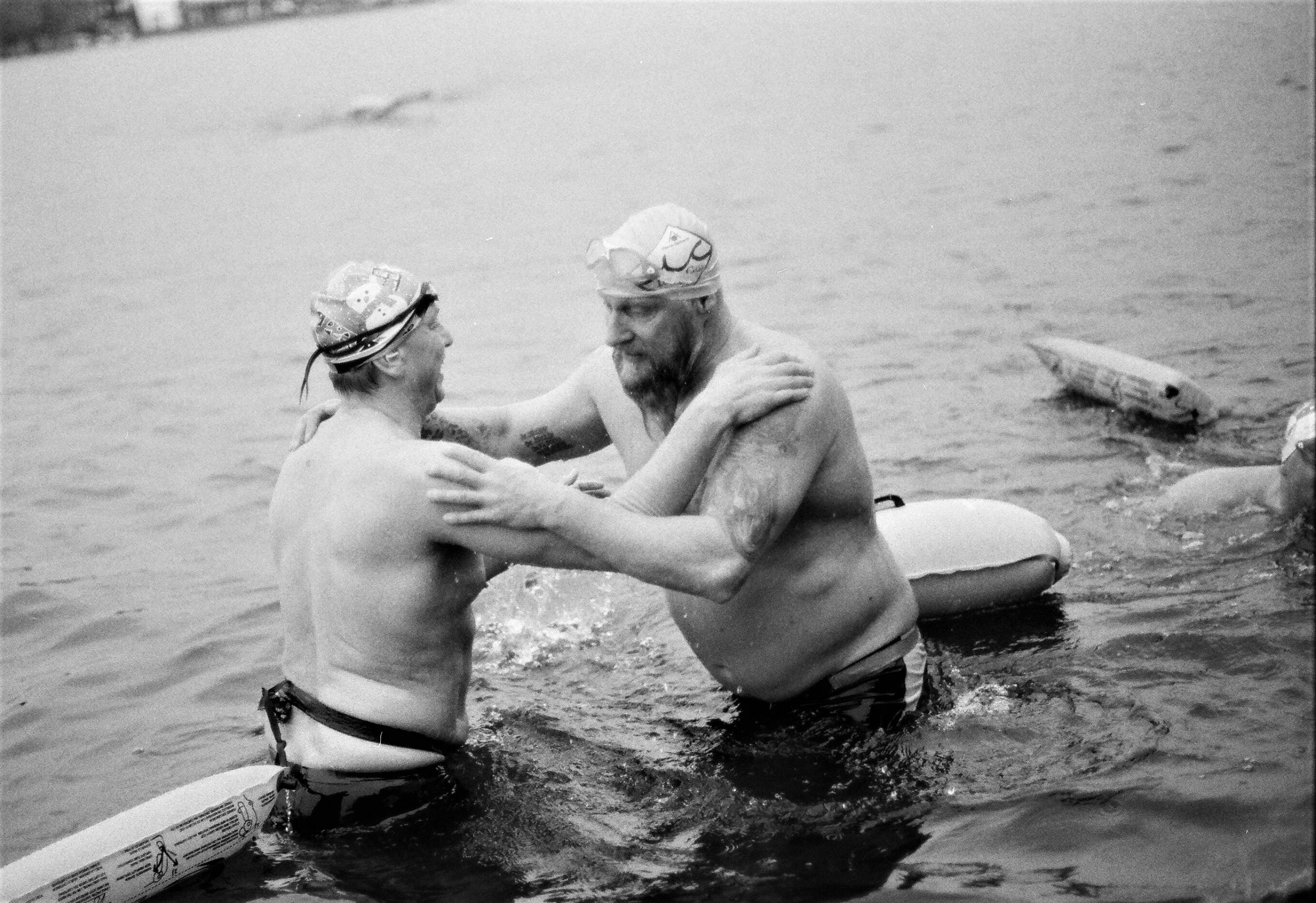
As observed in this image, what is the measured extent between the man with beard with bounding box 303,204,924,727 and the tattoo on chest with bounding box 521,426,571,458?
0.93ft

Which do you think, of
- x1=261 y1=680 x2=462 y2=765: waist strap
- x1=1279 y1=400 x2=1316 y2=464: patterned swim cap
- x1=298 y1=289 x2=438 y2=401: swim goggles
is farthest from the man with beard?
x1=1279 y1=400 x2=1316 y2=464: patterned swim cap

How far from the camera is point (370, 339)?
193 inches

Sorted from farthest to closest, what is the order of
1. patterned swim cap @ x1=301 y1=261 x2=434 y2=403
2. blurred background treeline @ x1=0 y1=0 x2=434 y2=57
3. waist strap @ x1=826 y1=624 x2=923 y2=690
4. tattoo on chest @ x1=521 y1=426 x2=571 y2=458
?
blurred background treeline @ x1=0 y1=0 x2=434 y2=57 < tattoo on chest @ x1=521 y1=426 x2=571 y2=458 < waist strap @ x1=826 y1=624 x2=923 y2=690 < patterned swim cap @ x1=301 y1=261 x2=434 y2=403

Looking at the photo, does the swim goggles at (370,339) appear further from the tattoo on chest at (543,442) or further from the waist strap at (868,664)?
the waist strap at (868,664)

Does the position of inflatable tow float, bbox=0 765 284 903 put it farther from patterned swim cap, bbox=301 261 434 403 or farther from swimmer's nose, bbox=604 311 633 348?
swimmer's nose, bbox=604 311 633 348

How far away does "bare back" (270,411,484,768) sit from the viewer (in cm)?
477

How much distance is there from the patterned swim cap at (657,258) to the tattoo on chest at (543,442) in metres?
1.10

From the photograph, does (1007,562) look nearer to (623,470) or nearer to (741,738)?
(741,738)

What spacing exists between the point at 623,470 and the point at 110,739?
15.6 ft

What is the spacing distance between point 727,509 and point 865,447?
19.0 ft

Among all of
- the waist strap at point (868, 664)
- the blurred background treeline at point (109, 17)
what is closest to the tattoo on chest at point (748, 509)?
the waist strap at point (868, 664)

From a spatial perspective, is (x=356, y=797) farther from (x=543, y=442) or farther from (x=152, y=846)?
(x=543, y=442)

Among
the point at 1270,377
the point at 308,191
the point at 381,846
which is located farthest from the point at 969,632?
the point at 308,191

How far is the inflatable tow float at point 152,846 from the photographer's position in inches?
188
